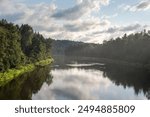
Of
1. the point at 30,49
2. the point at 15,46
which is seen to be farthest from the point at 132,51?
the point at 15,46

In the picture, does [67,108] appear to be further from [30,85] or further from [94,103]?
[30,85]

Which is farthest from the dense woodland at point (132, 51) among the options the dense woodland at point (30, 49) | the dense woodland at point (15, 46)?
the dense woodland at point (15, 46)

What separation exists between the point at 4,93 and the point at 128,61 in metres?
93.0

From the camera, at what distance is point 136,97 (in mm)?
46969

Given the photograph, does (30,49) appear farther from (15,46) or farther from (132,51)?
(132,51)

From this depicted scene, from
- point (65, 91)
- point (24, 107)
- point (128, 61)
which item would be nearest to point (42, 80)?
point (65, 91)

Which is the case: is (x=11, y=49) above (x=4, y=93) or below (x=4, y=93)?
above

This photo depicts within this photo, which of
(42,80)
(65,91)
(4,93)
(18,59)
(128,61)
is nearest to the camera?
(4,93)

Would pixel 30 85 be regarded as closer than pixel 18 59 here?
Yes

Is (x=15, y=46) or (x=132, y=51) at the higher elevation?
(x=15, y=46)

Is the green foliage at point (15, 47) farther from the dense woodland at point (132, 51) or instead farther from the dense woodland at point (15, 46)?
the dense woodland at point (132, 51)

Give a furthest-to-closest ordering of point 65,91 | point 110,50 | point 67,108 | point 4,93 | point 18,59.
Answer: point 110,50 < point 18,59 < point 65,91 < point 4,93 < point 67,108

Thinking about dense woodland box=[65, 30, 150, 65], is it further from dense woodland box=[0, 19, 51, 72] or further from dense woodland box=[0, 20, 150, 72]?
dense woodland box=[0, 19, 51, 72]

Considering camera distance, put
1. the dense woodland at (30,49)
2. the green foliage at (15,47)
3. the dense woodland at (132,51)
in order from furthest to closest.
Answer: the dense woodland at (132,51), the dense woodland at (30,49), the green foliage at (15,47)
